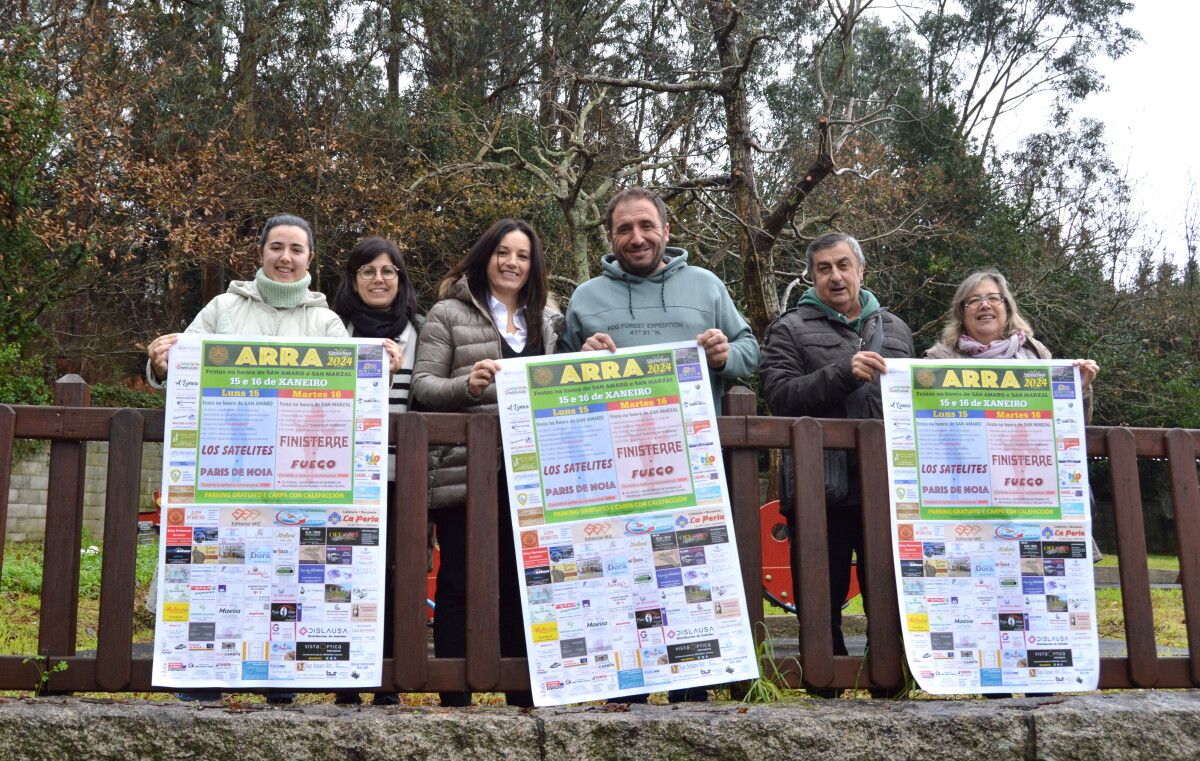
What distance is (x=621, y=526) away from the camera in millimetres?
3393

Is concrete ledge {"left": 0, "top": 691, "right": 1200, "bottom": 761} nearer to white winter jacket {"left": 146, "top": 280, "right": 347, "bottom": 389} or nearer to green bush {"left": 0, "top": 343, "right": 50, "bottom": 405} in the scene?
white winter jacket {"left": 146, "top": 280, "right": 347, "bottom": 389}

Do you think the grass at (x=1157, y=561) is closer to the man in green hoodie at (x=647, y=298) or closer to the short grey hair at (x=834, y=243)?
the short grey hair at (x=834, y=243)

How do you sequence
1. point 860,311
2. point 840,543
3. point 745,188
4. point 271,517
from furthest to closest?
point 745,188 < point 860,311 < point 840,543 < point 271,517

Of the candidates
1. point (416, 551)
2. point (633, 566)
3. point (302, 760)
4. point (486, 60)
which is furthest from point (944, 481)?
point (486, 60)

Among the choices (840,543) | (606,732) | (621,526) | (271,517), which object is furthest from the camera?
(840,543)

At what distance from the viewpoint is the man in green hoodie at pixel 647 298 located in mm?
3895

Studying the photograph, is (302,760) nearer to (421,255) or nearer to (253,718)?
(253,718)

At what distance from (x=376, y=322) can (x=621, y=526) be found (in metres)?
1.40

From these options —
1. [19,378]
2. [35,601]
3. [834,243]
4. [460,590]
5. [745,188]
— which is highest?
[745,188]

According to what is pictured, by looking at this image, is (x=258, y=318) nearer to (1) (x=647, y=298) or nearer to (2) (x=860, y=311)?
(1) (x=647, y=298)

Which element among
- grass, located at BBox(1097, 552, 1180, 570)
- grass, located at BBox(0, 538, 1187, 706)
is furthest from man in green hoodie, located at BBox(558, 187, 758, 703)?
grass, located at BBox(1097, 552, 1180, 570)

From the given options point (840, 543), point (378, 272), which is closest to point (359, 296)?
point (378, 272)

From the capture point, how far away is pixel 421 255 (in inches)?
667

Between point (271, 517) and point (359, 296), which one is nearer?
point (271, 517)
